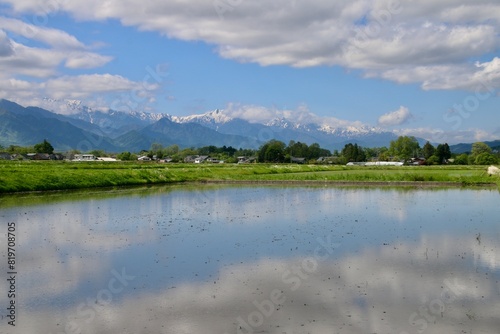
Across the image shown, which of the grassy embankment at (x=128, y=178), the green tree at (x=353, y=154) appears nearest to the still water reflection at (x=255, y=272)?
the grassy embankment at (x=128, y=178)

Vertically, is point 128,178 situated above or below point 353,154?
below

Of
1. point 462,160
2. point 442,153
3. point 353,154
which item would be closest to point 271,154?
point 353,154

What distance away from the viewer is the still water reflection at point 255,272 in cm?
899

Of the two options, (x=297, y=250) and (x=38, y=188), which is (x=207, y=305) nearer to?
(x=297, y=250)

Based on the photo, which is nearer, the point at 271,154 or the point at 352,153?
the point at 271,154

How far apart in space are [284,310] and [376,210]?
17448mm

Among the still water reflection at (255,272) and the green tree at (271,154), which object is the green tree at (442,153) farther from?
the still water reflection at (255,272)

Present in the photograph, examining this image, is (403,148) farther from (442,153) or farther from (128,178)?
(128,178)

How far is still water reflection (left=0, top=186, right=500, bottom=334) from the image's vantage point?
29.5 feet

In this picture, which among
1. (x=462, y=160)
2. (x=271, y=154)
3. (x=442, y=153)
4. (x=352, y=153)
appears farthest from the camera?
(x=352, y=153)

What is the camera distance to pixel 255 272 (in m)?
12.5

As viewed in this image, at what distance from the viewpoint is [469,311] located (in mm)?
9469

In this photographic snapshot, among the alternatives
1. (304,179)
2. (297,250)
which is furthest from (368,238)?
(304,179)

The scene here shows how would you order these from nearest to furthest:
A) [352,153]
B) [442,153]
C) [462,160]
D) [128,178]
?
[128,178], [462,160], [442,153], [352,153]
